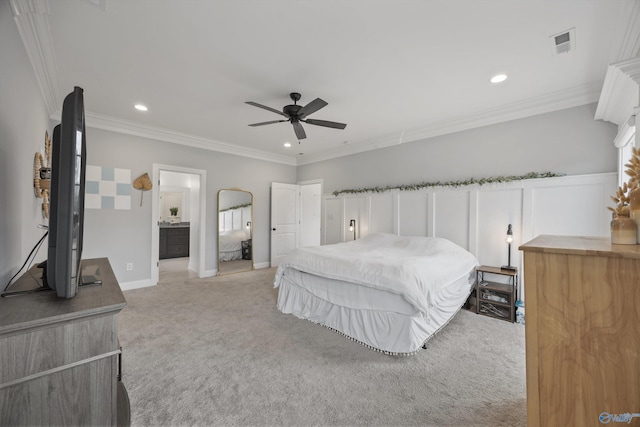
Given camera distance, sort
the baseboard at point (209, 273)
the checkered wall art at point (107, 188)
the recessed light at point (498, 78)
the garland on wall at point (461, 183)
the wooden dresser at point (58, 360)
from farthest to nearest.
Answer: the baseboard at point (209, 273)
the checkered wall art at point (107, 188)
the garland on wall at point (461, 183)
the recessed light at point (498, 78)
the wooden dresser at point (58, 360)

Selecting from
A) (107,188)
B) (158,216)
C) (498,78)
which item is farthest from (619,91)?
(107,188)

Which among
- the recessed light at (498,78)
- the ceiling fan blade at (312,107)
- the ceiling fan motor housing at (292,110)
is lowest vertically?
the ceiling fan blade at (312,107)

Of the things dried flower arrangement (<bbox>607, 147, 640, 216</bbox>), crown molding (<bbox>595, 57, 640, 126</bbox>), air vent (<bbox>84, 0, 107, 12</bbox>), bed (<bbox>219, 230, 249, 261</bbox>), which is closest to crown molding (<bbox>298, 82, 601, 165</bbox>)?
crown molding (<bbox>595, 57, 640, 126</bbox>)

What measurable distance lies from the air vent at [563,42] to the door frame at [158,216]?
5078 millimetres

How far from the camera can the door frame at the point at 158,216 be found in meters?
4.43

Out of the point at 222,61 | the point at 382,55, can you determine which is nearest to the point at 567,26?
Result: the point at 382,55

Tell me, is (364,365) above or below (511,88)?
below

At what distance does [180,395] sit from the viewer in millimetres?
1831

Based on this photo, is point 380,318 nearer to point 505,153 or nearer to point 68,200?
point 68,200

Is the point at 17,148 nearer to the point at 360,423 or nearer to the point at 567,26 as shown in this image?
the point at 360,423

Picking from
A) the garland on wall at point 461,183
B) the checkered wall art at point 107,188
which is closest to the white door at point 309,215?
the garland on wall at point 461,183

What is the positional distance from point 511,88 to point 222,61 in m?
3.12

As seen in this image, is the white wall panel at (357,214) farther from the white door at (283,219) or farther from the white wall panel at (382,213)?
the white door at (283,219)

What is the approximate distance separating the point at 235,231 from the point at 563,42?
543cm
